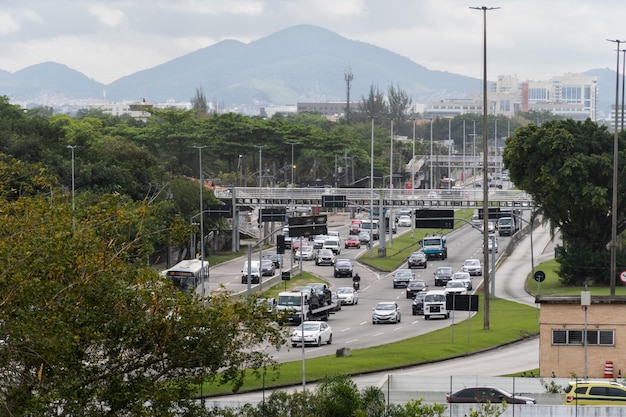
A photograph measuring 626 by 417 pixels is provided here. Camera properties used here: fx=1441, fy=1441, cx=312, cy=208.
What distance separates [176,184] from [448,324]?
1907 inches

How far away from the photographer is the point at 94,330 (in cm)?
3403

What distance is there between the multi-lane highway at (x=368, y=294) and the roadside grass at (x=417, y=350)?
4.46ft

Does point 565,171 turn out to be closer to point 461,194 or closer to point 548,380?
point 461,194

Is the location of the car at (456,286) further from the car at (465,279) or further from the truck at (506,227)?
the truck at (506,227)

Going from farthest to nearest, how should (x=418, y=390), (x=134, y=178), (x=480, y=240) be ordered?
(x=480, y=240), (x=134, y=178), (x=418, y=390)

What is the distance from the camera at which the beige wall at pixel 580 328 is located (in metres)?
52.3

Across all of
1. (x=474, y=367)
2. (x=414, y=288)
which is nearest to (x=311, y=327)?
(x=474, y=367)

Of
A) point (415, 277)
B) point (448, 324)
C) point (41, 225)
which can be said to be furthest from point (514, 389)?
point (415, 277)

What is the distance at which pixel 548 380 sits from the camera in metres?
44.2

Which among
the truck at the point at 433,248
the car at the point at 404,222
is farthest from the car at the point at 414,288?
the car at the point at 404,222

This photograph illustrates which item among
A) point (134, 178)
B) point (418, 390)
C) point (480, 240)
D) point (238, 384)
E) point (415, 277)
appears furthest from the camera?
point (480, 240)

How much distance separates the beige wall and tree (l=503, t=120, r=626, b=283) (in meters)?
39.8

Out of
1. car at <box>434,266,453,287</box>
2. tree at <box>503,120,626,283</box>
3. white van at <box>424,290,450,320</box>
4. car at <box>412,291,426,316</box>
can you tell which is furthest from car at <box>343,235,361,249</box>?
white van at <box>424,290,450,320</box>

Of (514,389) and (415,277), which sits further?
(415,277)
